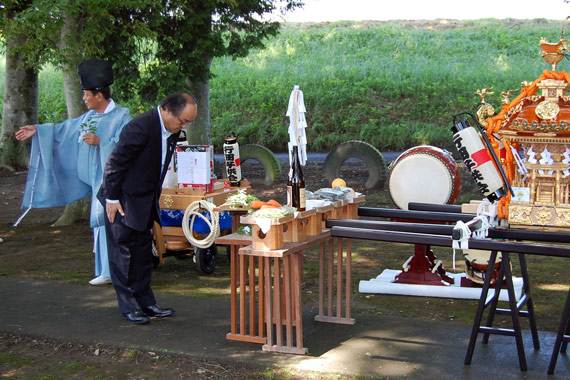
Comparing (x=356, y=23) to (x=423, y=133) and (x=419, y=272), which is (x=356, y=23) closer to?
(x=423, y=133)

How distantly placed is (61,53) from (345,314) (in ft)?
15.4

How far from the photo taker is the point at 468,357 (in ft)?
12.4

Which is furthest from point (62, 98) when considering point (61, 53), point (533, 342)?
point (533, 342)

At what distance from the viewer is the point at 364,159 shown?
36.6 ft

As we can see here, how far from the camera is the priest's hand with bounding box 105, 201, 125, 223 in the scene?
4508 millimetres

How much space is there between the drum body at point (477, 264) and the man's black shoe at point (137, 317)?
2.45 meters

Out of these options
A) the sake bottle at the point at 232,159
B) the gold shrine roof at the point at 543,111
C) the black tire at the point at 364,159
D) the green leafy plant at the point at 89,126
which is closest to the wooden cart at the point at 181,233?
the sake bottle at the point at 232,159

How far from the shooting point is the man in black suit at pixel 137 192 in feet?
14.6

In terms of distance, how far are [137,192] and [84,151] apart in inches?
58.3

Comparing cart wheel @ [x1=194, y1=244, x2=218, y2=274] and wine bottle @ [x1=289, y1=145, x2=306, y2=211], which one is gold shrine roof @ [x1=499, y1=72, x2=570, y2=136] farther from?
cart wheel @ [x1=194, y1=244, x2=218, y2=274]

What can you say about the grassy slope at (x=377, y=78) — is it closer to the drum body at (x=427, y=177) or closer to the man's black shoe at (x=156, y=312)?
the drum body at (x=427, y=177)

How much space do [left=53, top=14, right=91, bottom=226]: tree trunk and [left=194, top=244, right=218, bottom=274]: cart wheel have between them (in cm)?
289

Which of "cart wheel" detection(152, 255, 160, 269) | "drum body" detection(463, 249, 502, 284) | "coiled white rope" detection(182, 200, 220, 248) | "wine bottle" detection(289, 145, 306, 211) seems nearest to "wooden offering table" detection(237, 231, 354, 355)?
"wine bottle" detection(289, 145, 306, 211)

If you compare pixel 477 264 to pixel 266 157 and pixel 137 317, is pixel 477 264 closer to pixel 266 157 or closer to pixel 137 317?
pixel 137 317
